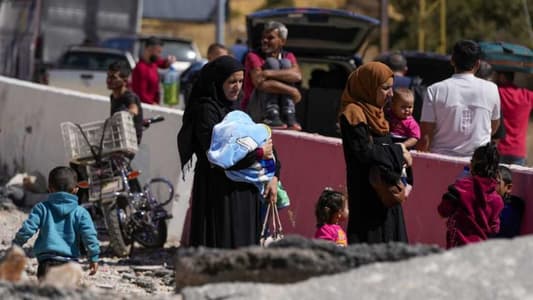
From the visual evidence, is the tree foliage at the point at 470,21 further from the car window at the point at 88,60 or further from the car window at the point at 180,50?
the car window at the point at 88,60

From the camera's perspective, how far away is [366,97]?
25.7 feet

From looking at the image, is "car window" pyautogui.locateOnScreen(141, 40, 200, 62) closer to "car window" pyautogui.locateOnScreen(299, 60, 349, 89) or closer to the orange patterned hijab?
"car window" pyautogui.locateOnScreen(299, 60, 349, 89)

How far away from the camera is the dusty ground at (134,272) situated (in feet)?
33.5

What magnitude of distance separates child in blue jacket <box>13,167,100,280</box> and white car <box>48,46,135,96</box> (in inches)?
715

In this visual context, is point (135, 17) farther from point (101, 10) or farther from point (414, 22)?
point (414, 22)

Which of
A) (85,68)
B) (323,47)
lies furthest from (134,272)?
(85,68)

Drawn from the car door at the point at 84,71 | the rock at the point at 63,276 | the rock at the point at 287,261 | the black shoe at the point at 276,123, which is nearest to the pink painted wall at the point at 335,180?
the black shoe at the point at 276,123

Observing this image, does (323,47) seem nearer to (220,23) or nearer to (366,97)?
(366,97)

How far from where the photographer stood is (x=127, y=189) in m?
11.9

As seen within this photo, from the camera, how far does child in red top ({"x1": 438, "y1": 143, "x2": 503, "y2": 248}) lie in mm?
8086

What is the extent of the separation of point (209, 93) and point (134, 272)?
3.12 meters

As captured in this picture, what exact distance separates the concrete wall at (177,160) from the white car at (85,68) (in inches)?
406

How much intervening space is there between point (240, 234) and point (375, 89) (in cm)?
135

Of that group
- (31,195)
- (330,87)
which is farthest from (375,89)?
(330,87)
